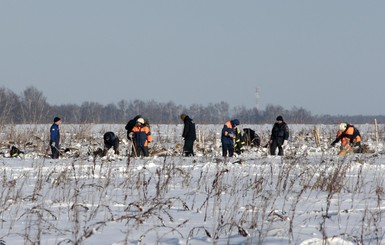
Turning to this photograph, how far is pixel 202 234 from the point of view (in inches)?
209

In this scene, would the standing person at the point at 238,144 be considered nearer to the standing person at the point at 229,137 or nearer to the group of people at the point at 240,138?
the group of people at the point at 240,138

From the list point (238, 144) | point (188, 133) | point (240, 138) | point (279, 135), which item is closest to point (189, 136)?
point (188, 133)

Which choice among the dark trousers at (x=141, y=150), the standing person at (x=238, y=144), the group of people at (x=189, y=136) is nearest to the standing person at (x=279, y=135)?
the group of people at (x=189, y=136)

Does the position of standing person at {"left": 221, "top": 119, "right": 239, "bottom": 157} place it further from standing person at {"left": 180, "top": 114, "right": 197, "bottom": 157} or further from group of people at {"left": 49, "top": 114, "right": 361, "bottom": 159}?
standing person at {"left": 180, "top": 114, "right": 197, "bottom": 157}

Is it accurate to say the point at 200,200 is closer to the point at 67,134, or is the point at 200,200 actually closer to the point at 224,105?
the point at 67,134

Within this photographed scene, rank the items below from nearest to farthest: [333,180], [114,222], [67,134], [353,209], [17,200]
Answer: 1. [114,222]
2. [353,209]
3. [17,200]
4. [333,180]
5. [67,134]

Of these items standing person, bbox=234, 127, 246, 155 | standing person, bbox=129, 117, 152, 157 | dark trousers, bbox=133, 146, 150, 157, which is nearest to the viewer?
standing person, bbox=129, 117, 152, 157

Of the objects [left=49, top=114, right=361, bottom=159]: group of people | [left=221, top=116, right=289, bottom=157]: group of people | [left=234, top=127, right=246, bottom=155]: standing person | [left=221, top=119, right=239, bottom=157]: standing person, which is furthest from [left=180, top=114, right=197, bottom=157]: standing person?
[left=234, top=127, right=246, bottom=155]: standing person

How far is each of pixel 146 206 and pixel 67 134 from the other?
81.4 feet

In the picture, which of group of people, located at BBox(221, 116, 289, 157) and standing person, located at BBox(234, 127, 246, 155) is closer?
group of people, located at BBox(221, 116, 289, 157)

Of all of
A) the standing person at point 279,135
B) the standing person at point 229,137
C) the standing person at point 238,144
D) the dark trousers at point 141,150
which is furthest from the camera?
the standing person at point 238,144

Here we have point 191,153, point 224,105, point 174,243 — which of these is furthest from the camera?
point 224,105

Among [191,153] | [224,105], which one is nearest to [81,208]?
[191,153]

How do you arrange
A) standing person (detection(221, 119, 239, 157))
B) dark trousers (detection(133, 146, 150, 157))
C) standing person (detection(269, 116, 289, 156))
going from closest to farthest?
dark trousers (detection(133, 146, 150, 157))
standing person (detection(221, 119, 239, 157))
standing person (detection(269, 116, 289, 156))
